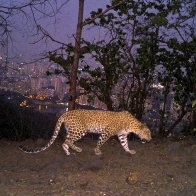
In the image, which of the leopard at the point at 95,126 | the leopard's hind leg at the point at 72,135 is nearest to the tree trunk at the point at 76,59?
the leopard at the point at 95,126

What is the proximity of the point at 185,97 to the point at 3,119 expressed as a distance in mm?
6539

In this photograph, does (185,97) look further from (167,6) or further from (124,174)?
(124,174)

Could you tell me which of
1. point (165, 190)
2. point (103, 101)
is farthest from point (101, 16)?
point (165, 190)

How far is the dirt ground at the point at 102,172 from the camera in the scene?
696cm

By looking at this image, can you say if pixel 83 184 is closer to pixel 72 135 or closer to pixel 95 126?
pixel 72 135

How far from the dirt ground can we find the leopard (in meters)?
0.26

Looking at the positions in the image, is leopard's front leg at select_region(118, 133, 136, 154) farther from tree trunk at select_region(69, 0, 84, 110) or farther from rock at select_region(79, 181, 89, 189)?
rock at select_region(79, 181, 89, 189)

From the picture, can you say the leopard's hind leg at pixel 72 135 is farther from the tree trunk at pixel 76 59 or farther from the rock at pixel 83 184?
the rock at pixel 83 184

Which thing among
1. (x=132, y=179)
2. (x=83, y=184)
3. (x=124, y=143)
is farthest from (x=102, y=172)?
(x=124, y=143)

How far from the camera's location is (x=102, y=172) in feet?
26.9

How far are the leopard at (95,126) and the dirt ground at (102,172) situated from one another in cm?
26

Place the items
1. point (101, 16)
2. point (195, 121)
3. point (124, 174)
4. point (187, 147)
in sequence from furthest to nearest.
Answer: point (195, 121) → point (101, 16) → point (187, 147) → point (124, 174)

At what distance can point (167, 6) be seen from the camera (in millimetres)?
14375

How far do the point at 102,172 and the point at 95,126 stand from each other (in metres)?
2.59
